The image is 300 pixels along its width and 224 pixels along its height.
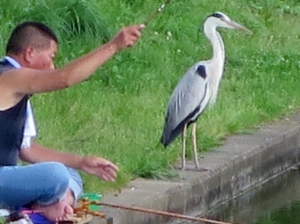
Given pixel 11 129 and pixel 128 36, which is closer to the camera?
pixel 128 36

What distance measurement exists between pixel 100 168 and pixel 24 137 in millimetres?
435

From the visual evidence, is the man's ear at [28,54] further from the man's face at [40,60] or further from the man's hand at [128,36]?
the man's hand at [128,36]

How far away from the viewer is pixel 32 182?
5.27 meters

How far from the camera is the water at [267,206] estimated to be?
8.59 meters

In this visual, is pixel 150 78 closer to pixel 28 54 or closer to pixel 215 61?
pixel 215 61

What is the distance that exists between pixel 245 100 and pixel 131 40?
5.97 m

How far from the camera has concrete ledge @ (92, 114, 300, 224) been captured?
25.2 feet

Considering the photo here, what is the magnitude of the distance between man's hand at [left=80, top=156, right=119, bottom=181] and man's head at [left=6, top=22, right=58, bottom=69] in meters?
0.46

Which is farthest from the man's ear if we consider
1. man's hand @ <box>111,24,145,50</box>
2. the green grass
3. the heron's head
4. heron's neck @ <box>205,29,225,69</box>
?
the heron's head

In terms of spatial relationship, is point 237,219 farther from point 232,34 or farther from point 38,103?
point 232,34

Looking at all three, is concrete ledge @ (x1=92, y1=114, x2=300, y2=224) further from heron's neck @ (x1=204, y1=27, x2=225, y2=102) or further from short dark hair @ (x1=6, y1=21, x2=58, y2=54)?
short dark hair @ (x1=6, y1=21, x2=58, y2=54)

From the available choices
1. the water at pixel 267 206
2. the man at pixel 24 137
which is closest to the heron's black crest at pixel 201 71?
the water at pixel 267 206

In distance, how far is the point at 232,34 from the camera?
1341cm

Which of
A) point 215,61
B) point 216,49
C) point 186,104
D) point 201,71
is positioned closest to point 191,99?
point 186,104
